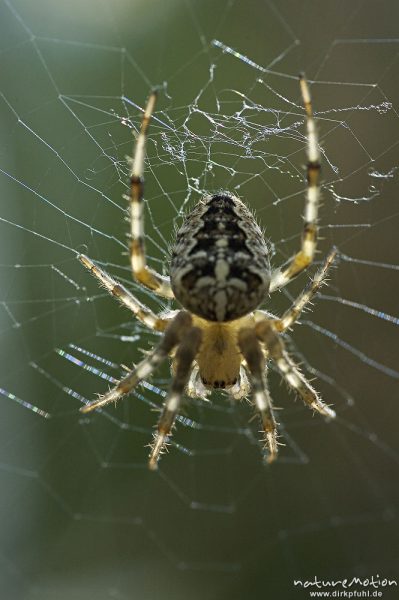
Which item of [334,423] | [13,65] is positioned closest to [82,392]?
[334,423]

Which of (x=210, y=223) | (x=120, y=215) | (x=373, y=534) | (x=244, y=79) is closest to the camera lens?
(x=210, y=223)

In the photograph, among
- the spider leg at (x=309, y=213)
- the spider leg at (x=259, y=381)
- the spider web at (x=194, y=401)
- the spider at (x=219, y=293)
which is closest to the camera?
the spider leg at (x=309, y=213)

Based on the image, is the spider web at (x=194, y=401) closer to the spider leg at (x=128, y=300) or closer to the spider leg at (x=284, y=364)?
the spider leg at (x=128, y=300)

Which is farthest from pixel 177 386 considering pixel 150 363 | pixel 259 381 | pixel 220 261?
pixel 220 261

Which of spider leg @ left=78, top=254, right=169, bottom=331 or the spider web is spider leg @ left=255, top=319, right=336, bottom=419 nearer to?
spider leg @ left=78, top=254, right=169, bottom=331

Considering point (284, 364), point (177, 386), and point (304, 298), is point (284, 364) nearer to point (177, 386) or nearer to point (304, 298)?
point (304, 298)

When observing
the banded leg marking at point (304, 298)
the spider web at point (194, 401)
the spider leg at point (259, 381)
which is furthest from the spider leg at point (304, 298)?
the spider web at point (194, 401)

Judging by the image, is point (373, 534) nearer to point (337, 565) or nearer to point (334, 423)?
point (337, 565)
